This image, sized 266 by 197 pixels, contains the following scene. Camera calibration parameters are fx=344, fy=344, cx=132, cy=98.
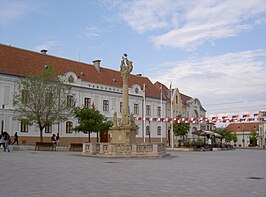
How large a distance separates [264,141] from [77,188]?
291ft

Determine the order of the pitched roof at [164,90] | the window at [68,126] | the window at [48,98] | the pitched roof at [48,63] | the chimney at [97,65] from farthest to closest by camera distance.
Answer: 1. the pitched roof at [164,90]
2. the chimney at [97,65]
3. the window at [68,126]
4. the pitched roof at [48,63]
5. the window at [48,98]

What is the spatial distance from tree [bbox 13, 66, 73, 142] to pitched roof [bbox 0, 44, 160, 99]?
4175 mm

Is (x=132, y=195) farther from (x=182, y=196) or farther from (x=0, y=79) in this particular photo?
(x=0, y=79)

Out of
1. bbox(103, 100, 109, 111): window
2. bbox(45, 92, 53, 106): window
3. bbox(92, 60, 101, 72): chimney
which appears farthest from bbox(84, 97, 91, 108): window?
bbox(45, 92, 53, 106): window

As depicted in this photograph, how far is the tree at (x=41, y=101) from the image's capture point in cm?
3541

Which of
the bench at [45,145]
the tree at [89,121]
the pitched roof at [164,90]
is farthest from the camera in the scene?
the pitched roof at [164,90]

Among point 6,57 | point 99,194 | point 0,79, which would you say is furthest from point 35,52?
point 99,194

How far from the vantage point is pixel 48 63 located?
152ft

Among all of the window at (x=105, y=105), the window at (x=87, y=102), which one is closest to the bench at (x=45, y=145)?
the window at (x=87, y=102)

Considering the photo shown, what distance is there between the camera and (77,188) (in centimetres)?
988

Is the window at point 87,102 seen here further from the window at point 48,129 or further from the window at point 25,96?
the window at point 25,96

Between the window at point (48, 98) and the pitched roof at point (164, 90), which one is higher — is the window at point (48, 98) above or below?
below

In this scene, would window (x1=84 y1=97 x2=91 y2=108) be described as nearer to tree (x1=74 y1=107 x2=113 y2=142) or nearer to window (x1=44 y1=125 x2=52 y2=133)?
window (x1=44 y1=125 x2=52 y2=133)

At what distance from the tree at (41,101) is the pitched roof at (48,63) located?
4175mm
